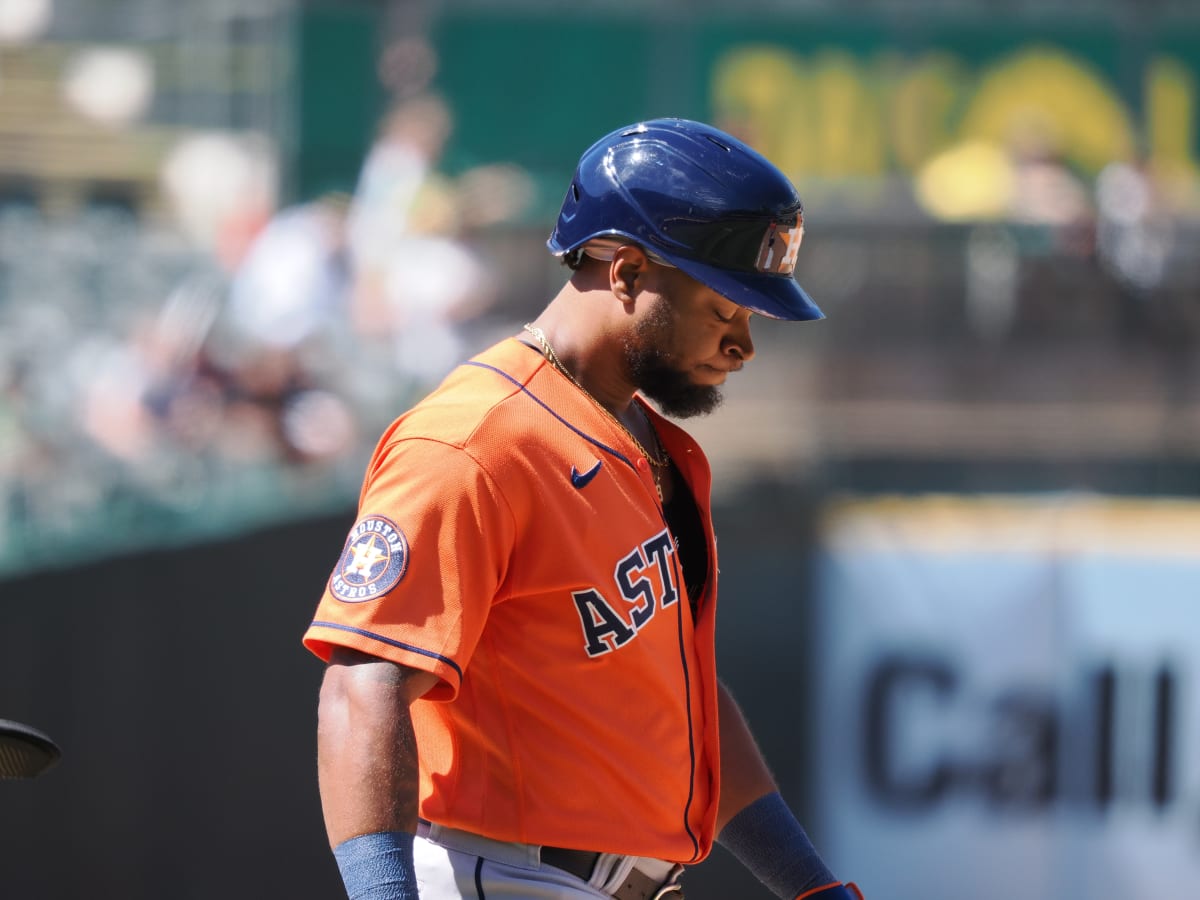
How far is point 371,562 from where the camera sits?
6.38 ft

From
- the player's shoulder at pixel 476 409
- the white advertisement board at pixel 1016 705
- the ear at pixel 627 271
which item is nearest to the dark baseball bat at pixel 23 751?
the player's shoulder at pixel 476 409

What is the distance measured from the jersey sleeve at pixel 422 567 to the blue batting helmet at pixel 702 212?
1.37ft

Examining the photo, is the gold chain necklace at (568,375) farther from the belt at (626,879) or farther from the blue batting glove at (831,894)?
the blue batting glove at (831,894)

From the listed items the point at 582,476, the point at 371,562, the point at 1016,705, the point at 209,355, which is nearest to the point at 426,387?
the point at 209,355

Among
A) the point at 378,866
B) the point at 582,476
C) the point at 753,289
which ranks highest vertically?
the point at 753,289

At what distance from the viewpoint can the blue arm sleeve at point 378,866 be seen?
1819 mm

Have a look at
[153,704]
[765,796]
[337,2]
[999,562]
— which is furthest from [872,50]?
[765,796]

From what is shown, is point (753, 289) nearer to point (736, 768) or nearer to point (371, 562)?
point (371, 562)

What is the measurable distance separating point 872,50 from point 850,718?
341 inches

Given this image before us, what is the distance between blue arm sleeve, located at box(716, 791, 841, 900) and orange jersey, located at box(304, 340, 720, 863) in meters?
0.28

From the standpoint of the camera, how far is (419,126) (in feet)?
30.5

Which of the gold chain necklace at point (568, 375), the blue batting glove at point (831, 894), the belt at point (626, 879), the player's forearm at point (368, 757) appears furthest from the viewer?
the blue batting glove at point (831, 894)

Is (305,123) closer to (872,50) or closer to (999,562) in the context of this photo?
(872,50)

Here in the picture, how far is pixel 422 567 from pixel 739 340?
1.93ft
